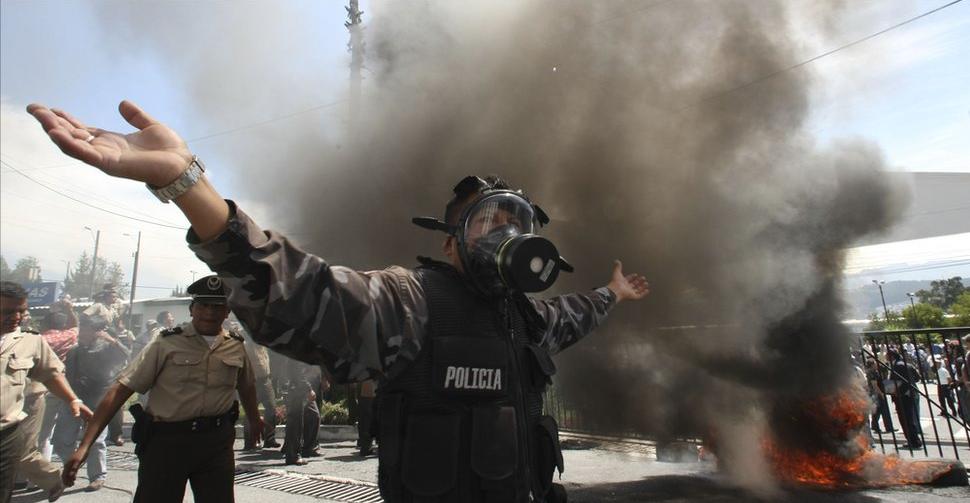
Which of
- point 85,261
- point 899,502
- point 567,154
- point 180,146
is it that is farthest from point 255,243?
point 85,261

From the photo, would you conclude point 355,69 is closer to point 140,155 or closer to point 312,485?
point 312,485

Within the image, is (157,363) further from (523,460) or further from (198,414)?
(523,460)

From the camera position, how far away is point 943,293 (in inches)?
1361

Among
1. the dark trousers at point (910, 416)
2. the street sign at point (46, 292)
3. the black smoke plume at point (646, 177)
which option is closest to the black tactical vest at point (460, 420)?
the black smoke plume at point (646, 177)

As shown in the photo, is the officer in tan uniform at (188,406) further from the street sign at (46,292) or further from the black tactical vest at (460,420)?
the street sign at (46,292)

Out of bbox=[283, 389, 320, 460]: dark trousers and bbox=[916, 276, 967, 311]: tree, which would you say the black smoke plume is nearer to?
bbox=[283, 389, 320, 460]: dark trousers

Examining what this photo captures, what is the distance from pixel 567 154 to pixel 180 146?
6052 mm

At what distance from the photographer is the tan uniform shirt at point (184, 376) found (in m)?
2.77

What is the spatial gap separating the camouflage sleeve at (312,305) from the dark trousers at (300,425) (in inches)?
200

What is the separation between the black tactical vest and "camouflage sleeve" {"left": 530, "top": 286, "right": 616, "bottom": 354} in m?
0.42

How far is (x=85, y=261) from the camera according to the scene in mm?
35594

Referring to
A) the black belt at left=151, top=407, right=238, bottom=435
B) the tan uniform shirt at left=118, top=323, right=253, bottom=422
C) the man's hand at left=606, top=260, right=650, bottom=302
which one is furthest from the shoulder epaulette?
the man's hand at left=606, top=260, right=650, bottom=302

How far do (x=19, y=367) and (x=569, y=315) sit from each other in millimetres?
3544

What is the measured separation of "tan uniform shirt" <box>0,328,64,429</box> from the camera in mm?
3246
